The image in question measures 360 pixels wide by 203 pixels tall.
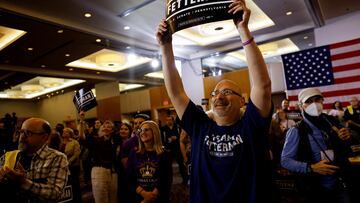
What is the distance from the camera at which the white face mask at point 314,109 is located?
258 cm

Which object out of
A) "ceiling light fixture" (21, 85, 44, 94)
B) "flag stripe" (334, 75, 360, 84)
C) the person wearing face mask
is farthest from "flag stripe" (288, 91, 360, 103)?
"ceiling light fixture" (21, 85, 44, 94)

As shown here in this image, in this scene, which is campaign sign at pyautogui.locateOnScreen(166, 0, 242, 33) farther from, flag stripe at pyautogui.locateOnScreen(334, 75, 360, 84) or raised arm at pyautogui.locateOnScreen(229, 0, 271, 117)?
flag stripe at pyautogui.locateOnScreen(334, 75, 360, 84)

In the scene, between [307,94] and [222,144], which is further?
[307,94]

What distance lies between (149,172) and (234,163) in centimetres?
179

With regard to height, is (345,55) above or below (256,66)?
above

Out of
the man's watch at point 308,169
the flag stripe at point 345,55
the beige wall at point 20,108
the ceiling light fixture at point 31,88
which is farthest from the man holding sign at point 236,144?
the beige wall at point 20,108

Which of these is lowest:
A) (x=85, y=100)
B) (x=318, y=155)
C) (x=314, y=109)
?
(x=318, y=155)

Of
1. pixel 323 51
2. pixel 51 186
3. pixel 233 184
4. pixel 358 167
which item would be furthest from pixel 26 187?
pixel 323 51

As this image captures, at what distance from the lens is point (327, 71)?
309 inches

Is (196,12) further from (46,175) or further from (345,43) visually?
(345,43)

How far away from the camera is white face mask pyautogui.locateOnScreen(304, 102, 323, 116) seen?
2579 millimetres

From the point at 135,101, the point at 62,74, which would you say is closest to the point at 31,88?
the point at 62,74

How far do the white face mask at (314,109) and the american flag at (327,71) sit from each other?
5551mm

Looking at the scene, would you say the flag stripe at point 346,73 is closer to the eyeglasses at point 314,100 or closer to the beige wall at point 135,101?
the eyeglasses at point 314,100
